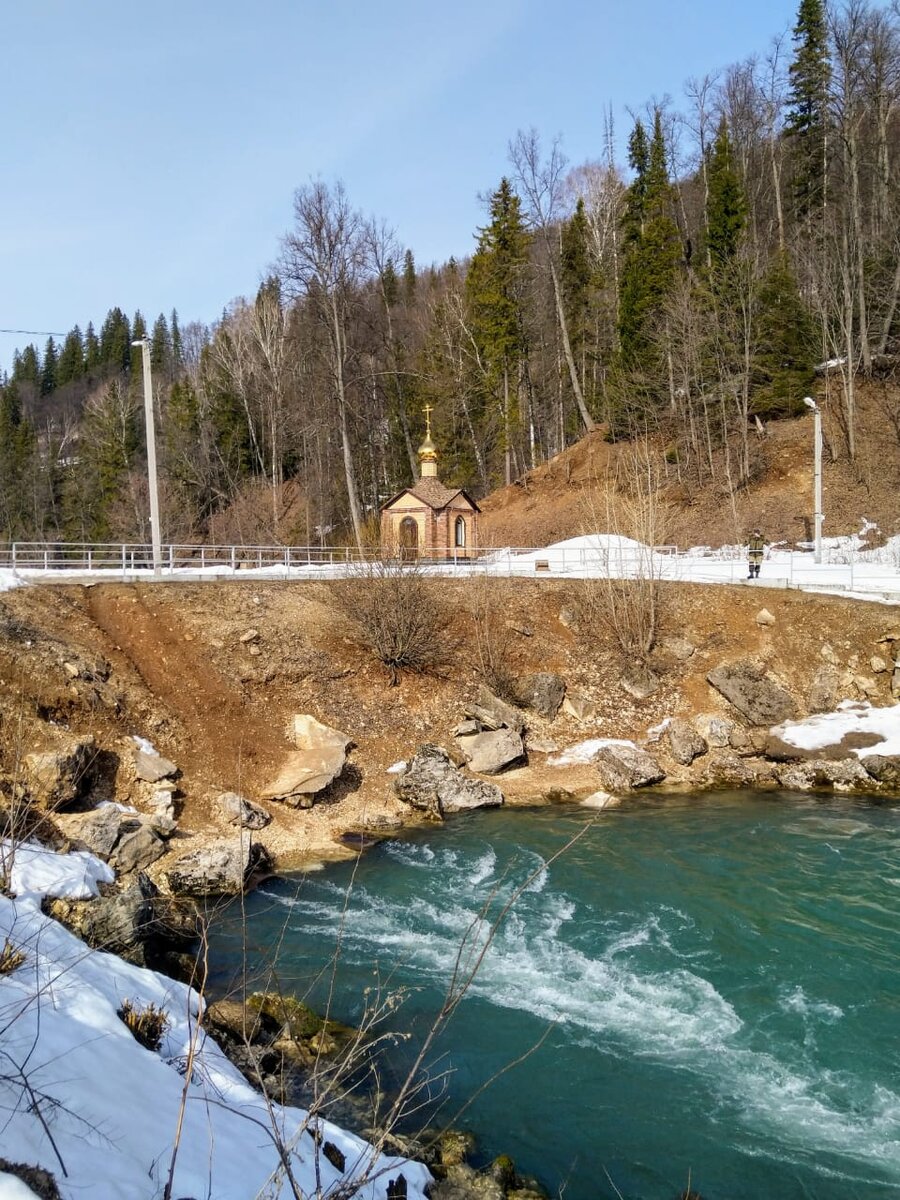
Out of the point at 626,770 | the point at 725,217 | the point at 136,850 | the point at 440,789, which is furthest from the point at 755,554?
the point at 725,217

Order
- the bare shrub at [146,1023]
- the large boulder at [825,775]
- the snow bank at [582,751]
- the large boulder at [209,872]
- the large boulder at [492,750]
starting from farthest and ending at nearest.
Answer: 1. the snow bank at [582,751]
2. the large boulder at [492,750]
3. the large boulder at [825,775]
4. the large boulder at [209,872]
5. the bare shrub at [146,1023]

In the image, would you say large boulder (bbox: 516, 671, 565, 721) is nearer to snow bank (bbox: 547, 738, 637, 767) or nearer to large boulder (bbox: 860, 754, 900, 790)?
snow bank (bbox: 547, 738, 637, 767)

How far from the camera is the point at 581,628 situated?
2311 centimetres

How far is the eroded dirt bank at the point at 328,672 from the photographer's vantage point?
1545 cm

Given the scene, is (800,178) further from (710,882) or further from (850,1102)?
(850,1102)

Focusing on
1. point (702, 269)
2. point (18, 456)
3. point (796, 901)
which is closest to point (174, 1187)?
point (796, 901)

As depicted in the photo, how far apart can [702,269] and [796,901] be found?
1591 inches

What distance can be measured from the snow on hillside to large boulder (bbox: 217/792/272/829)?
7.02 meters

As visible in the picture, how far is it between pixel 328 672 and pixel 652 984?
12.2 m

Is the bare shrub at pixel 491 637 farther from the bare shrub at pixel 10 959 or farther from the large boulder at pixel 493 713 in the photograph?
the bare shrub at pixel 10 959

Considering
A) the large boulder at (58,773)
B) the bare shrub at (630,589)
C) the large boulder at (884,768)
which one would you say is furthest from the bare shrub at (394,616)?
the large boulder at (884,768)

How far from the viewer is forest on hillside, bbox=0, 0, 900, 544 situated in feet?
128

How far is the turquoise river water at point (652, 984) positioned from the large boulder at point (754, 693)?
439cm

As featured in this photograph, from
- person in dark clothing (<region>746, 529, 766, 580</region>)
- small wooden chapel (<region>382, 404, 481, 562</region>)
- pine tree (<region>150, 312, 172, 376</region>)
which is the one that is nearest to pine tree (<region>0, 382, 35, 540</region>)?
pine tree (<region>150, 312, 172, 376</region>)
